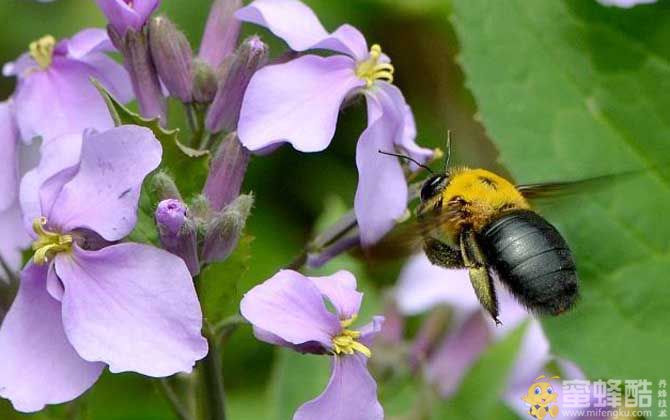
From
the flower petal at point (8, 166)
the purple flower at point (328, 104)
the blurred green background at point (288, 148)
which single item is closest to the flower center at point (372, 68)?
the purple flower at point (328, 104)

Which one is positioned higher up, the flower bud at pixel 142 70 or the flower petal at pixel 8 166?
the flower bud at pixel 142 70

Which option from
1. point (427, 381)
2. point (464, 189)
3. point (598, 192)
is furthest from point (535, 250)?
point (427, 381)

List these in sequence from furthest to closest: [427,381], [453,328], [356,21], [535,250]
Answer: [356,21]
[453,328]
[427,381]
[535,250]

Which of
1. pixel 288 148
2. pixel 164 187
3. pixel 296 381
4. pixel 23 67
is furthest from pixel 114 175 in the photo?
pixel 288 148

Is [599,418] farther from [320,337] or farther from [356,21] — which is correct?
[356,21]

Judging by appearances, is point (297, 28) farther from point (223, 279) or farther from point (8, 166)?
point (8, 166)

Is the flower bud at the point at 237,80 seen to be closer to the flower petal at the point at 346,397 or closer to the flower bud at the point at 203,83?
the flower bud at the point at 203,83
